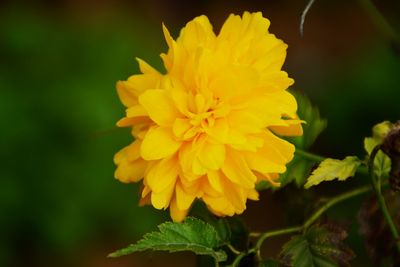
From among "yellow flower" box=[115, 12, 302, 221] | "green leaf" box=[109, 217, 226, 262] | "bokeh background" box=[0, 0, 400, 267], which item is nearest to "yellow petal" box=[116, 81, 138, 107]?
"yellow flower" box=[115, 12, 302, 221]

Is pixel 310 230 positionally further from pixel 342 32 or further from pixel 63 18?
pixel 342 32

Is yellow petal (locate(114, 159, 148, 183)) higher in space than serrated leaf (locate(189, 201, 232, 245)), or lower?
higher

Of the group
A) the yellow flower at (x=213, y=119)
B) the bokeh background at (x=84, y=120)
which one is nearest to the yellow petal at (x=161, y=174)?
the yellow flower at (x=213, y=119)

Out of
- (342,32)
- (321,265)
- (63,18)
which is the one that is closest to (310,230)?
(321,265)

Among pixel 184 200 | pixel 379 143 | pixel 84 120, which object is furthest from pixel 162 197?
pixel 84 120

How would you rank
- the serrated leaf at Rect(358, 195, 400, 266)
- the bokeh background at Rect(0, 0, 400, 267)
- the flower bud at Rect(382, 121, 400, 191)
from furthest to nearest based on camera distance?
the bokeh background at Rect(0, 0, 400, 267) → the serrated leaf at Rect(358, 195, 400, 266) → the flower bud at Rect(382, 121, 400, 191)

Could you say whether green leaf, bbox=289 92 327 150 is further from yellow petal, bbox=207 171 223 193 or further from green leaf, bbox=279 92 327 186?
yellow petal, bbox=207 171 223 193
